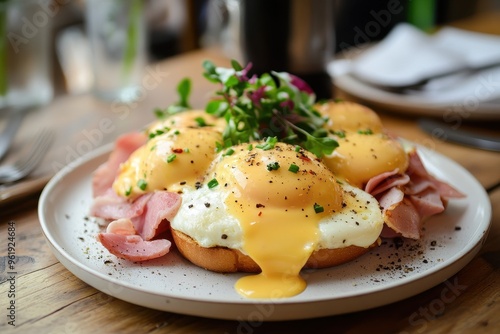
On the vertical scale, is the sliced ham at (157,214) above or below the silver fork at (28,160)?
above

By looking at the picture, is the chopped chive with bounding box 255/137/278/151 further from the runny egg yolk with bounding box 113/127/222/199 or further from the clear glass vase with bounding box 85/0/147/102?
the clear glass vase with bounding box 85/0/147/102

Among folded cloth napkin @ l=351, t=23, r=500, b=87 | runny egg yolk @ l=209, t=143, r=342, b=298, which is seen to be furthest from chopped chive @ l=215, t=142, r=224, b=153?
folded cloth napkin @ l=351, t=23, r=500, b=87

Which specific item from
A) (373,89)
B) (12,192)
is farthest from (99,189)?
(373,89)

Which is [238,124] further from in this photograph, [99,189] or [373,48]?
[373,48]

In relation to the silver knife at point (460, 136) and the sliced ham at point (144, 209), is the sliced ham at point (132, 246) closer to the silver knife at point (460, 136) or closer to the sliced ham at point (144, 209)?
the sliced ham at point (144, 209)

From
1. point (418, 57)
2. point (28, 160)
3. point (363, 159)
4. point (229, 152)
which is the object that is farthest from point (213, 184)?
point (418, 57)

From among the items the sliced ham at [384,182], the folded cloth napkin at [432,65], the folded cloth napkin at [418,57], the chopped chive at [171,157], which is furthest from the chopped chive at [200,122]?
the folded cloth napkin at [418,57]

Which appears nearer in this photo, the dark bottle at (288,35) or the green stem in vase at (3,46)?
the dark bottle at (288,35)
